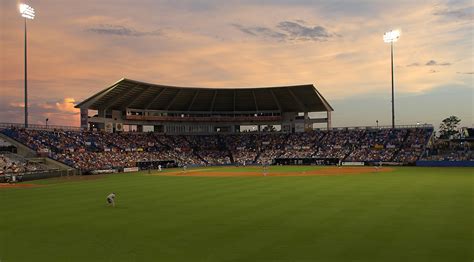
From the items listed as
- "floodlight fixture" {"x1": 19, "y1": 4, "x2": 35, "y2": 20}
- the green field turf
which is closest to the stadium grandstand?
"floodlight fixture" {"x1": 19, "y1": 4, "x2": 35, "y2": 20}

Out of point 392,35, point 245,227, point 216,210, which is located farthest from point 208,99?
point 245,227

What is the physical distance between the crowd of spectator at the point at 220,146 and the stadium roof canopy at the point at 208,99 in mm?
6763

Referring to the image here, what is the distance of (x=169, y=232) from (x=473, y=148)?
81.3m

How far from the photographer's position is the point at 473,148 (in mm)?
82562

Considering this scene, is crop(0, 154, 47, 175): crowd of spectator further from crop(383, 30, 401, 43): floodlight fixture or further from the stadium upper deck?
crop(383, 30, 401, 43): floodlight fixture

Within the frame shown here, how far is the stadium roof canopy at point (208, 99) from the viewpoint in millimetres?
88562

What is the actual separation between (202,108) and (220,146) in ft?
37.0

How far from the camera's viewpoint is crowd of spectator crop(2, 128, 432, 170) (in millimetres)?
73375

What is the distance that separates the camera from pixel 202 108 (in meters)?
108

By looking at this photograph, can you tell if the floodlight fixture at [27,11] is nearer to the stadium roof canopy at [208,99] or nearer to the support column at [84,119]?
the stadium roof canopy at [208,99]

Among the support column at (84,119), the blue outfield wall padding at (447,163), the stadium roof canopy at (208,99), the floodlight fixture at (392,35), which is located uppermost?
the floodlight fixture at (392,35)

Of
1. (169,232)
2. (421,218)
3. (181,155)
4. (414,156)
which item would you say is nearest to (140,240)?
(169,232)

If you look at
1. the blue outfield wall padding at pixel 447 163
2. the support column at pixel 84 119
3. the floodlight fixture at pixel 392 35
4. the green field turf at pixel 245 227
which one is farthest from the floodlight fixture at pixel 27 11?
the blue outfield wall padding at pixel 447 163

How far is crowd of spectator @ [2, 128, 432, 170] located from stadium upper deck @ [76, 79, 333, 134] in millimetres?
3312
